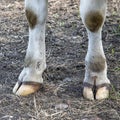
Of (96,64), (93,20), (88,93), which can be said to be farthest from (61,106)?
(93,20)

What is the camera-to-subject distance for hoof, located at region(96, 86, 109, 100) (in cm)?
310

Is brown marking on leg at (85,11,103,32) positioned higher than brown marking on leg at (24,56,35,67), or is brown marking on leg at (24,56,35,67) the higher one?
brown marking on leg at (85,11,103,32)

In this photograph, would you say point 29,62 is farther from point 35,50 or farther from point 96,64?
point 96,64

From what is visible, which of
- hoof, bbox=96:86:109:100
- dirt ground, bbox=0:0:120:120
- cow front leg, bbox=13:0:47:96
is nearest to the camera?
dirt ground, bbox=0:0:120:120

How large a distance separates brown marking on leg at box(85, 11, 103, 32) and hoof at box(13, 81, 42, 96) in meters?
0.50

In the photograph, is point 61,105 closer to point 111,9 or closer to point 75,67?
point 75,67

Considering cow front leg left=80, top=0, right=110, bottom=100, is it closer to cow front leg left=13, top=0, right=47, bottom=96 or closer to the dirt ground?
the dirt ground

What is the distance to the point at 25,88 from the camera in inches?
125

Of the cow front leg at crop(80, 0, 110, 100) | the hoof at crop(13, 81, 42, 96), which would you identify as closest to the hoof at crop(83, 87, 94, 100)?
the cow front leg at crop(80, 0, 110, 100)

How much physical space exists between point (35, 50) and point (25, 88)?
27cm

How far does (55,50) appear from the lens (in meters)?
3.91

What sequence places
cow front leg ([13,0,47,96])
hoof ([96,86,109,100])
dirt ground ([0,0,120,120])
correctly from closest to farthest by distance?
dirt ground ([0,0,120,120]) → hoof ([96,86,109,100]) → cow front leg ([13,0,47,96])

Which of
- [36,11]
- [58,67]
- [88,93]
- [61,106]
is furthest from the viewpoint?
[58,67]

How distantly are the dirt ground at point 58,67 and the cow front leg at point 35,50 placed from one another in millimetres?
81
